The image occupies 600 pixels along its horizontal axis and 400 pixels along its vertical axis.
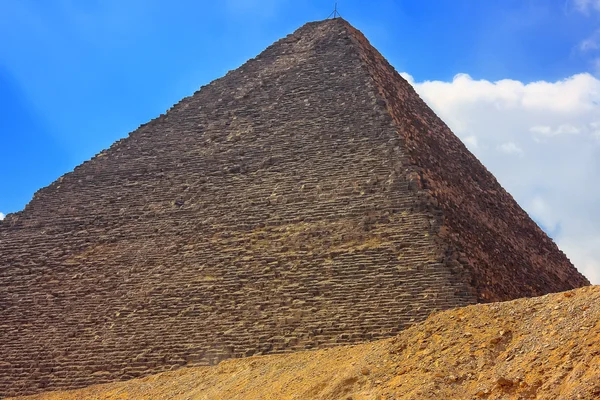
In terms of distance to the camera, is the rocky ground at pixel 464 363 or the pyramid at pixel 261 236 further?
the pyramid at pixel 261 236

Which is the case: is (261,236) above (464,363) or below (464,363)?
above

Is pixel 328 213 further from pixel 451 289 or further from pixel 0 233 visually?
pixel 0 233

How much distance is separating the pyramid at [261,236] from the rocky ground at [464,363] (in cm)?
123

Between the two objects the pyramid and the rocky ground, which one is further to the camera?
the pyramid

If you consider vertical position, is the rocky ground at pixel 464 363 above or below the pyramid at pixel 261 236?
below

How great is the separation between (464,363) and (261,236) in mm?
6968

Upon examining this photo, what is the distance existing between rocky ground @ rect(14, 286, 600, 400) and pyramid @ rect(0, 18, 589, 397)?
48.5 inches

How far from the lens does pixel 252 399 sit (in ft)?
35.6

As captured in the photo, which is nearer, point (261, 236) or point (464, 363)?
point (464, 363)

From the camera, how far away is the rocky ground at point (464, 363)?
303 inches

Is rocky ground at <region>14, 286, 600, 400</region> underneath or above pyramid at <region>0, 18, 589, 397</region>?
underneath

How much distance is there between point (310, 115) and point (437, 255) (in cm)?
617

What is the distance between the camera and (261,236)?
15094mm

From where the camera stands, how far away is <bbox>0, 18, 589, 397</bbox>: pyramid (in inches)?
523
